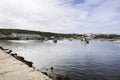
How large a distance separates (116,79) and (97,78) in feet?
8.45

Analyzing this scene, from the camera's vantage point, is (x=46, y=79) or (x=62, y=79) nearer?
(x=46, y=79)

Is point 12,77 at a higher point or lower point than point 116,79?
higher

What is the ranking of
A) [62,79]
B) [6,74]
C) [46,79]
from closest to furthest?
[46,79]
[6,74]
[62,79]

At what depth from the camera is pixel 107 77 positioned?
24.8 m

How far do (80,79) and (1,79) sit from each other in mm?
15541

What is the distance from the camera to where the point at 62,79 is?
18.7m

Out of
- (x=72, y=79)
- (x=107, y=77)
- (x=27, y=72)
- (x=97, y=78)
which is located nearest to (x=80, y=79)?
(x=72, y=79)

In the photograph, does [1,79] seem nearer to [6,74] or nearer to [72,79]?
[6,74]

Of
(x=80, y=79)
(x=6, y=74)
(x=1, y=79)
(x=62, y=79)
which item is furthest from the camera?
(x=80, y=79)

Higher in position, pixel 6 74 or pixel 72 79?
pixel 6 74

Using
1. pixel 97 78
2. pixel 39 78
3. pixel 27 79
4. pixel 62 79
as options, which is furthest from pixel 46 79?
pixel 97 78

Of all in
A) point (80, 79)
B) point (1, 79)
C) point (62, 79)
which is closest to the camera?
point (1, 79)

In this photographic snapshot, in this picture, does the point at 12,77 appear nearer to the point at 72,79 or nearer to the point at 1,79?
the point at 1,79

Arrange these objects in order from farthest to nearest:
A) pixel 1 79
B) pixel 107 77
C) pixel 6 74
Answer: pixel 107 77 < pixel 6 74 < pixel 1 79
